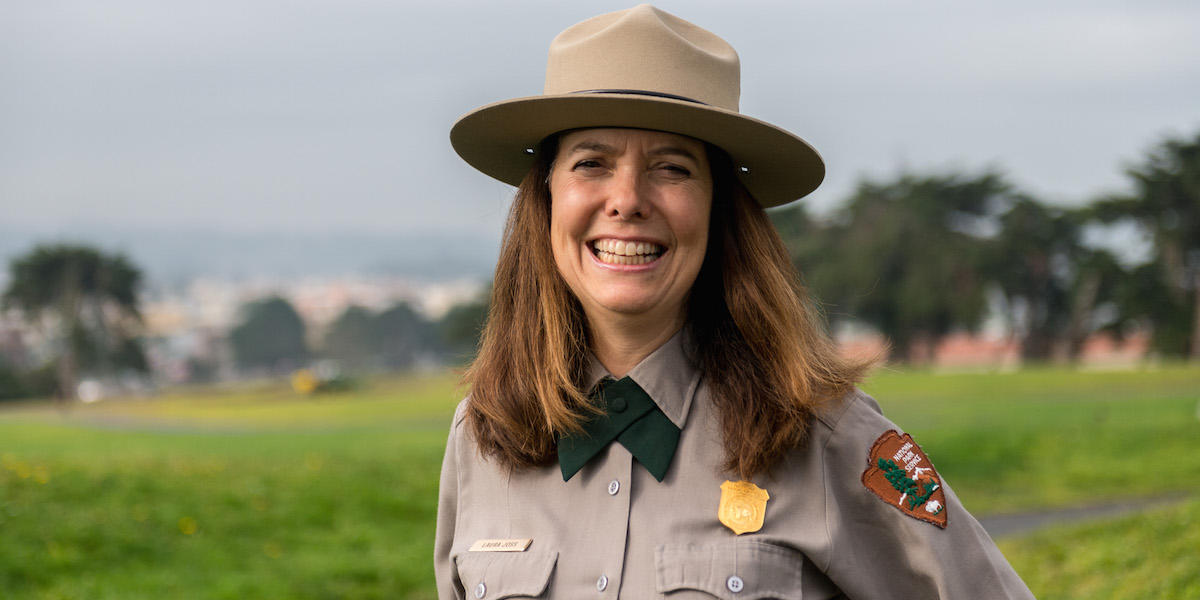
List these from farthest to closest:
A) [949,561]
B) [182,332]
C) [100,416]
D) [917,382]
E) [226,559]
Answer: [182,332] < [100,416] < [917,382] < [226,559] < [949,561]

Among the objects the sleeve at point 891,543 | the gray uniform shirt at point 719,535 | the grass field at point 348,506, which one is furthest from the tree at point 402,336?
the sleeve at point 891,543

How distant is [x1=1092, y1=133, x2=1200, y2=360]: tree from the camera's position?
128 ft

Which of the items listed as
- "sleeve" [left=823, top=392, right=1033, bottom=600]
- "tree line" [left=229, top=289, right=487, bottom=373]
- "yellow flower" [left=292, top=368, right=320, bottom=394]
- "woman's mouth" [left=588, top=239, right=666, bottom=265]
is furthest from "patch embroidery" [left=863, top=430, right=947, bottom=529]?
"tree line" [left=229, top=289, right=487, bottom=373]

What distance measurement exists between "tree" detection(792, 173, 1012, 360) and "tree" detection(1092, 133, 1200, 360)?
286 inches

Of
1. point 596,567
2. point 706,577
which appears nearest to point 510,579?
point 596,567

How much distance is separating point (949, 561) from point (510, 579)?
2.72ft

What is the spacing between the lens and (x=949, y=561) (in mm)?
2051

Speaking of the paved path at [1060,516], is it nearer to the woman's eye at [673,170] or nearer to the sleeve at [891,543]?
the sleeve at [891,543]

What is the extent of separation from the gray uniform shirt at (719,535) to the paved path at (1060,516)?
854 centimetres

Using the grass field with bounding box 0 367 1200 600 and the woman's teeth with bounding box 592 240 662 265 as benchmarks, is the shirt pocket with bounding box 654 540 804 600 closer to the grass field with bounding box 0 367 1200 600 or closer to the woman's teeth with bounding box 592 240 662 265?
the woman's teeth with bounding box 592 240 662 265

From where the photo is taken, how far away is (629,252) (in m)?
2.18

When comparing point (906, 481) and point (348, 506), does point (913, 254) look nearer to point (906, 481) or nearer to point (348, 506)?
point (348, 506)

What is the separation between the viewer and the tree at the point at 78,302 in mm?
44969

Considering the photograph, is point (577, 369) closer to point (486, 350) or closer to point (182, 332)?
point (486, 350)
